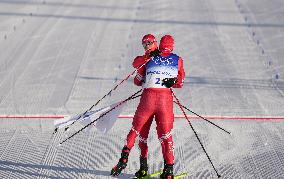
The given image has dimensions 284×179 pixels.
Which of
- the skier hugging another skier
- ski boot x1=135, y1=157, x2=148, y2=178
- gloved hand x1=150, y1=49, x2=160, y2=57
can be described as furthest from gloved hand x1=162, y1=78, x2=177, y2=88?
ski boot x1=135, y1=157, x2=148, y2=178

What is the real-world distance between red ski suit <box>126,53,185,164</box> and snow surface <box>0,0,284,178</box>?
797 millimetres

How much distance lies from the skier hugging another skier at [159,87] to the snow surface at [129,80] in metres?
0.70

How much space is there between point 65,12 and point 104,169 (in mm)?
7600

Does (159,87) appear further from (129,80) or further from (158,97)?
(129,80)

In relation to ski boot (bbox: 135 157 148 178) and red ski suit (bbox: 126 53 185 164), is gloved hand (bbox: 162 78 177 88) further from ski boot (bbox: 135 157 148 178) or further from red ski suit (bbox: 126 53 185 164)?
ski boot (bbox: 135 157 148 178)

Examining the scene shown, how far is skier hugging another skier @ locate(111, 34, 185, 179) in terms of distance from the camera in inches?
183

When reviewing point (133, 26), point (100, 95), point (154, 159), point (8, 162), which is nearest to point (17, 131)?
point (8, 162)

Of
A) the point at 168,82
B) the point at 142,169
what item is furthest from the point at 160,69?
the point at 142,169

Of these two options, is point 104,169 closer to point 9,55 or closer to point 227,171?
point 227,171

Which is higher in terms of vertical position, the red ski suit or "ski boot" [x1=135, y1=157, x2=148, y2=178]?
the red ski suit

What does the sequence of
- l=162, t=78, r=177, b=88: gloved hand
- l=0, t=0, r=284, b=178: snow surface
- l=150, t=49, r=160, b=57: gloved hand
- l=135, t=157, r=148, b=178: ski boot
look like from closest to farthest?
l=162, t=78, r=177, b=88: gloved hand
l=150, t=49, r=160, b=57: gloved hand
l=135, t=157, r=148, b=178: ski boot
l=0, t=0, r=284, b=178: snow surface

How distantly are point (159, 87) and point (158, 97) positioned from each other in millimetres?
110

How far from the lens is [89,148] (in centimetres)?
595

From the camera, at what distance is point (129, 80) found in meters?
8.18
